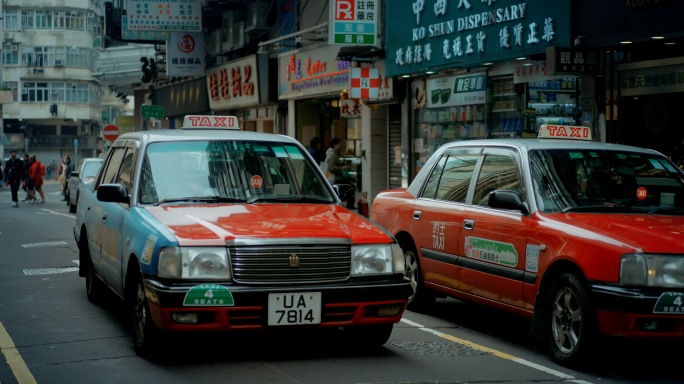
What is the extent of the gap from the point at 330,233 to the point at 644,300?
213cm

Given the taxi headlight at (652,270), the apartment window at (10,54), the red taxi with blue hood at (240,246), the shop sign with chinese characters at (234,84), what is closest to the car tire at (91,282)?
the red taxi with blue hood at (240,246)

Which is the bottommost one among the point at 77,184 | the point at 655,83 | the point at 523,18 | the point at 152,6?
the point at 77,184

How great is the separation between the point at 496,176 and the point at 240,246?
2.77 metres

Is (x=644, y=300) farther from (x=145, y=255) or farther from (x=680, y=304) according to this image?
(x=145, y=255)

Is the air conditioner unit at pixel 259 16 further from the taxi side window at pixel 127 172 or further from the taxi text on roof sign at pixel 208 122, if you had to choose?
the taxi side window at pixel 127 172

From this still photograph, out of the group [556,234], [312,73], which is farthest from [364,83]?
[556,234]

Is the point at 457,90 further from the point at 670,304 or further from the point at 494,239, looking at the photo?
the point at 670,304

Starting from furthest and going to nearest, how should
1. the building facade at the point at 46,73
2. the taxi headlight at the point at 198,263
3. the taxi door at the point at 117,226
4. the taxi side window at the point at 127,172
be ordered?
the building facade at the point at 46,73 < the taxi side window at the point at 127,172 < the taxi door at the point at 117,226 < the taxi headlight at the point at 198,263

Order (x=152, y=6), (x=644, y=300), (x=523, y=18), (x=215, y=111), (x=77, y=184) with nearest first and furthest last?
(x=644, y=300) → (x=523, y=18) → (x=77, y=184) → (x=152, y=6) → (x=215, y=111)

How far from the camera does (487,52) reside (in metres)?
19.0

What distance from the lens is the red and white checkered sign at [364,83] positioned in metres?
23.6

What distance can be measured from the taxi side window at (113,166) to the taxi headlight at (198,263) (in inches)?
110

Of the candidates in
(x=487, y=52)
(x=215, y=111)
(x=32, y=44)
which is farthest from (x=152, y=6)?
(x=32, y=44)

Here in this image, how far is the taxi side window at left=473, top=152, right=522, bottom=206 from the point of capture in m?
8.59
